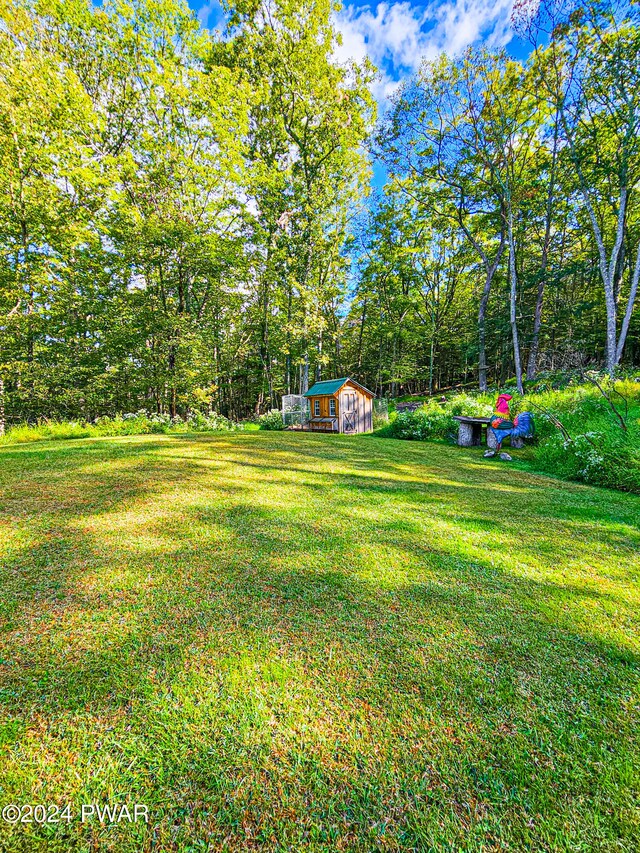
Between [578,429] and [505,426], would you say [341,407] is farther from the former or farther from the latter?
[578,429]

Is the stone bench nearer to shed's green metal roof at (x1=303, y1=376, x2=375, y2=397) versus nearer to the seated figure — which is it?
the seated figure

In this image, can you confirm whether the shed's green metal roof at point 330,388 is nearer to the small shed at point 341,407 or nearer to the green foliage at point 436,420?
the small shed at point 341,407

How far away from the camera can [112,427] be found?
900cm

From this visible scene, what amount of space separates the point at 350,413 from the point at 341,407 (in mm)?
613

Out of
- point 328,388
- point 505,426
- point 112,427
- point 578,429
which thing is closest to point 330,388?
point 328,388

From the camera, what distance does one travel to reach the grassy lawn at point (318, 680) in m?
0.90

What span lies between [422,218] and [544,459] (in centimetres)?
1967

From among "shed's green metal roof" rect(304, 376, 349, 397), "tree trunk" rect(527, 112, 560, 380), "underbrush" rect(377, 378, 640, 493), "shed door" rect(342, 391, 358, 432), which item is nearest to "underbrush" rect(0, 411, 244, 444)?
"shed's green metal roof" rect(304, 376, 349, 397)

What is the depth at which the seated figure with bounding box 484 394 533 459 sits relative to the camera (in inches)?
254

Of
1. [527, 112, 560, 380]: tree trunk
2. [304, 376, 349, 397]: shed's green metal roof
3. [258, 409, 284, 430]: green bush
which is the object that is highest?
[527, 112, 560, 380]: tree trunk

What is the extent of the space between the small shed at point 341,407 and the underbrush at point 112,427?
385 centimetres

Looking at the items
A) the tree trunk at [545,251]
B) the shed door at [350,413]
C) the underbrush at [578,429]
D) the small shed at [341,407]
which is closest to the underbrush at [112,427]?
the small shed at [341,407]

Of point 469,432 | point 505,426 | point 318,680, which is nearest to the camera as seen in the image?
point 318,680

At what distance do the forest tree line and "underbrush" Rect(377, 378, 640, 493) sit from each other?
2.87m
